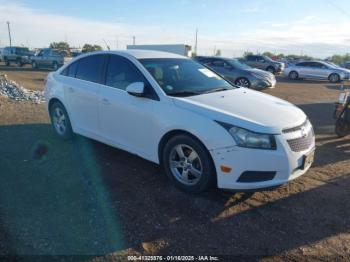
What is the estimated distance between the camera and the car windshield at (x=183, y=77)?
447 centimetres

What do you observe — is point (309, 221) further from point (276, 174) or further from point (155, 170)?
point (155, 170)

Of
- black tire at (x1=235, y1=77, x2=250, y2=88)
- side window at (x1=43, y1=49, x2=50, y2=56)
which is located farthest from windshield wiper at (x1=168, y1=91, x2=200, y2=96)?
side window at (x1=43, y1=49, x2=50, y2=56)

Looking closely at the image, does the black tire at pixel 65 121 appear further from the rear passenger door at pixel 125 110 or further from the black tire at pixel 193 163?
the black tire at pixel 193 163

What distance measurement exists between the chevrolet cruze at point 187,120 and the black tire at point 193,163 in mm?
12

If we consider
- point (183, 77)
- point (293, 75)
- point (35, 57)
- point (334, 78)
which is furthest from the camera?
point (35, 57)

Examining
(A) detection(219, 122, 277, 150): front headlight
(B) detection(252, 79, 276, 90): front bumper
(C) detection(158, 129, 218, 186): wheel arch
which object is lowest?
(B) detection(252, 79, 276, 90): front bumper

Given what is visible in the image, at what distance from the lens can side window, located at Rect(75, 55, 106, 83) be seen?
5254mm

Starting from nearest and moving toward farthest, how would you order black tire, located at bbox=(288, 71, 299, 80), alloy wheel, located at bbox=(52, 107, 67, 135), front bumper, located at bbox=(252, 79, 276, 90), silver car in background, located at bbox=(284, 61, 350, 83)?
alloy wheel, located at bbox=(52, 107, 67, 135) < front bumper, located at bbox=(252, 79, 276, 90) < silver car in background, located at bbox=(284, 61, 350, 83) < black tire, located at bbox=(288, 71, 299, 80)

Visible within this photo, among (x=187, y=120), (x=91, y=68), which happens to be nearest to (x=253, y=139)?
(x=187, y=120)

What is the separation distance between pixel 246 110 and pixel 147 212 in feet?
5.55

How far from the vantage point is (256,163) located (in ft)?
11.6

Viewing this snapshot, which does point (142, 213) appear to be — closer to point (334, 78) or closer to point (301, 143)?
point (301, 143)

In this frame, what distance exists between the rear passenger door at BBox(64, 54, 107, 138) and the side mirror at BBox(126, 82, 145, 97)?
3.14 feet

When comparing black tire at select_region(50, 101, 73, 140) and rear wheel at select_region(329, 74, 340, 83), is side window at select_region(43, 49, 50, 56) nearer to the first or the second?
rear wheel at select_region(329, 74, 340, 83)
